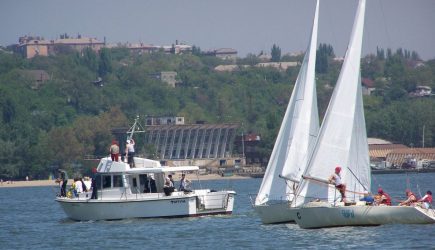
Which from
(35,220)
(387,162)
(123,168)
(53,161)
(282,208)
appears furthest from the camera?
(387,162)

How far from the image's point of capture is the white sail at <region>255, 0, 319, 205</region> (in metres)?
53.5

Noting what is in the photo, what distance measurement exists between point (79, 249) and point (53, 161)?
113 metres

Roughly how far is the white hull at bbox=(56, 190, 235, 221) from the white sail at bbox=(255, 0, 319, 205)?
150 inches

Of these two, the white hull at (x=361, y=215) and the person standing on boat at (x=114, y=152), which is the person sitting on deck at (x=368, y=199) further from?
the person standing on boat at (x=114, y=152)

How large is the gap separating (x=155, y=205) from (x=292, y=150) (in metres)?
6.59

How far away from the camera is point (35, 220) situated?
65188 millimetres

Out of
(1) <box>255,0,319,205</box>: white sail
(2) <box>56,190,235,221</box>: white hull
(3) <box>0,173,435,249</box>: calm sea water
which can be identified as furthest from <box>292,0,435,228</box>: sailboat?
(2) <box>56,190,235,221</box>: white hull

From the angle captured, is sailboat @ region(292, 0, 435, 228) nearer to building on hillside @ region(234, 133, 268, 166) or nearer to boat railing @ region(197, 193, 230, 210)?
boat railing @ region(197, 193, 230, 210)

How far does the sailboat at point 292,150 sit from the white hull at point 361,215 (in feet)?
12.0

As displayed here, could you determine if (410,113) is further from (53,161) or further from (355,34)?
(355,34)

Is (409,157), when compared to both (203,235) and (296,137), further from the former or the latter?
(203,235)

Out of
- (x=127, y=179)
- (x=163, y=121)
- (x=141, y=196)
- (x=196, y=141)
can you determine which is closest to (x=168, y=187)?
(x=141, y=196)

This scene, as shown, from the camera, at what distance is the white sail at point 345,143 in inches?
1923

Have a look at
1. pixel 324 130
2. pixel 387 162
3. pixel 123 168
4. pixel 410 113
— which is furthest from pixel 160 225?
pixel 410 113
